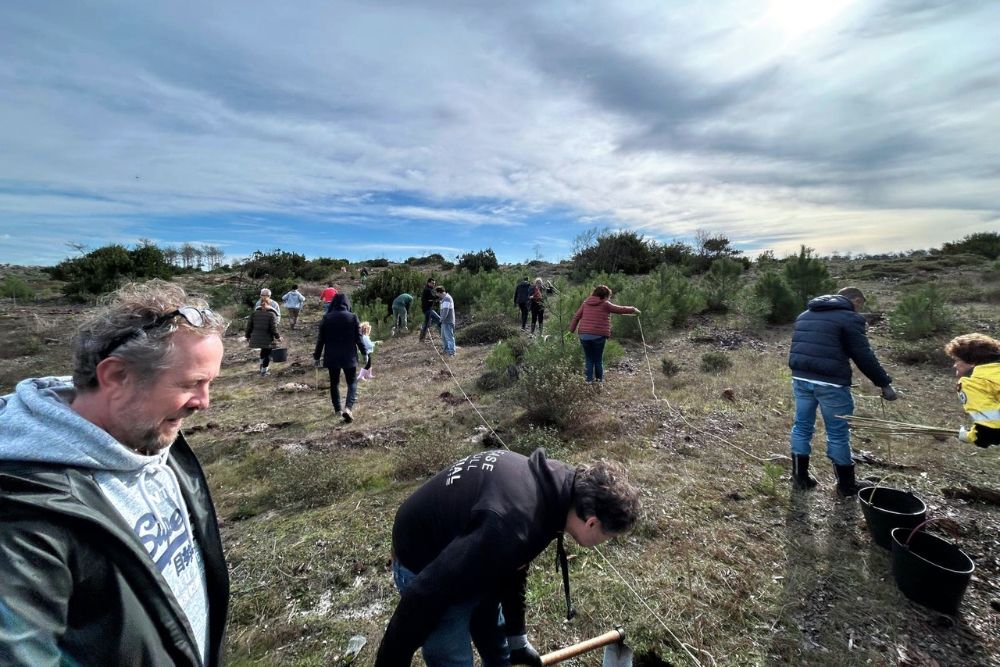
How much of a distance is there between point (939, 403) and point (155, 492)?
7.88 m

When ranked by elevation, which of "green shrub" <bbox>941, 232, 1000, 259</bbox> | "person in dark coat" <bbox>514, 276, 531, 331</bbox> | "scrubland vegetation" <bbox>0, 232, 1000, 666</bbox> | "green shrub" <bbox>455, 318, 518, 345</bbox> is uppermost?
"green shrub" <bbox>941, 232, 1000, 259</bbox>

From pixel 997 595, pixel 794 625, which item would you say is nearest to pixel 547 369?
pixel 794 625

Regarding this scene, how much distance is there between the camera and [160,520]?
1.18 m

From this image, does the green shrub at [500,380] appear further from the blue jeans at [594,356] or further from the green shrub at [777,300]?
the green shrub at [777,300]

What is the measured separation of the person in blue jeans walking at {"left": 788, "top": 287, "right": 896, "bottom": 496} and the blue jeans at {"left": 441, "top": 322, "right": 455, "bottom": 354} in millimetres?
6767

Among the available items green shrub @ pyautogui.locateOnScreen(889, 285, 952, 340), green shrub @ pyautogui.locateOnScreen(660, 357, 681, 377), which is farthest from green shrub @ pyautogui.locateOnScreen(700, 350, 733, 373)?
green shrub @ pyautogui.locateOnScreen(889, 285, 952, 340)

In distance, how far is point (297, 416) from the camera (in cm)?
616

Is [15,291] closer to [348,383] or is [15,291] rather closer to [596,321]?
[348,383]

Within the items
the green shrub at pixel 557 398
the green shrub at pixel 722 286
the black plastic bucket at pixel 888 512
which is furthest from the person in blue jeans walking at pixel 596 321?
the green shrub at pixel 722 286

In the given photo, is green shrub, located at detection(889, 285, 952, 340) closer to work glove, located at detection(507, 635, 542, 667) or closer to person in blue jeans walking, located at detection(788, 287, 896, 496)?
person in blue jeans walking, located at detection(788, 287, 896, 496)

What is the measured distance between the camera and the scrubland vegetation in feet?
7.95

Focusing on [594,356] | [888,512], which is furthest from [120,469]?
[594,356]

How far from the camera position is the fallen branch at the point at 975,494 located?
3.45m

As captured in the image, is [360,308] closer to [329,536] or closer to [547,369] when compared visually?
[547,369]
